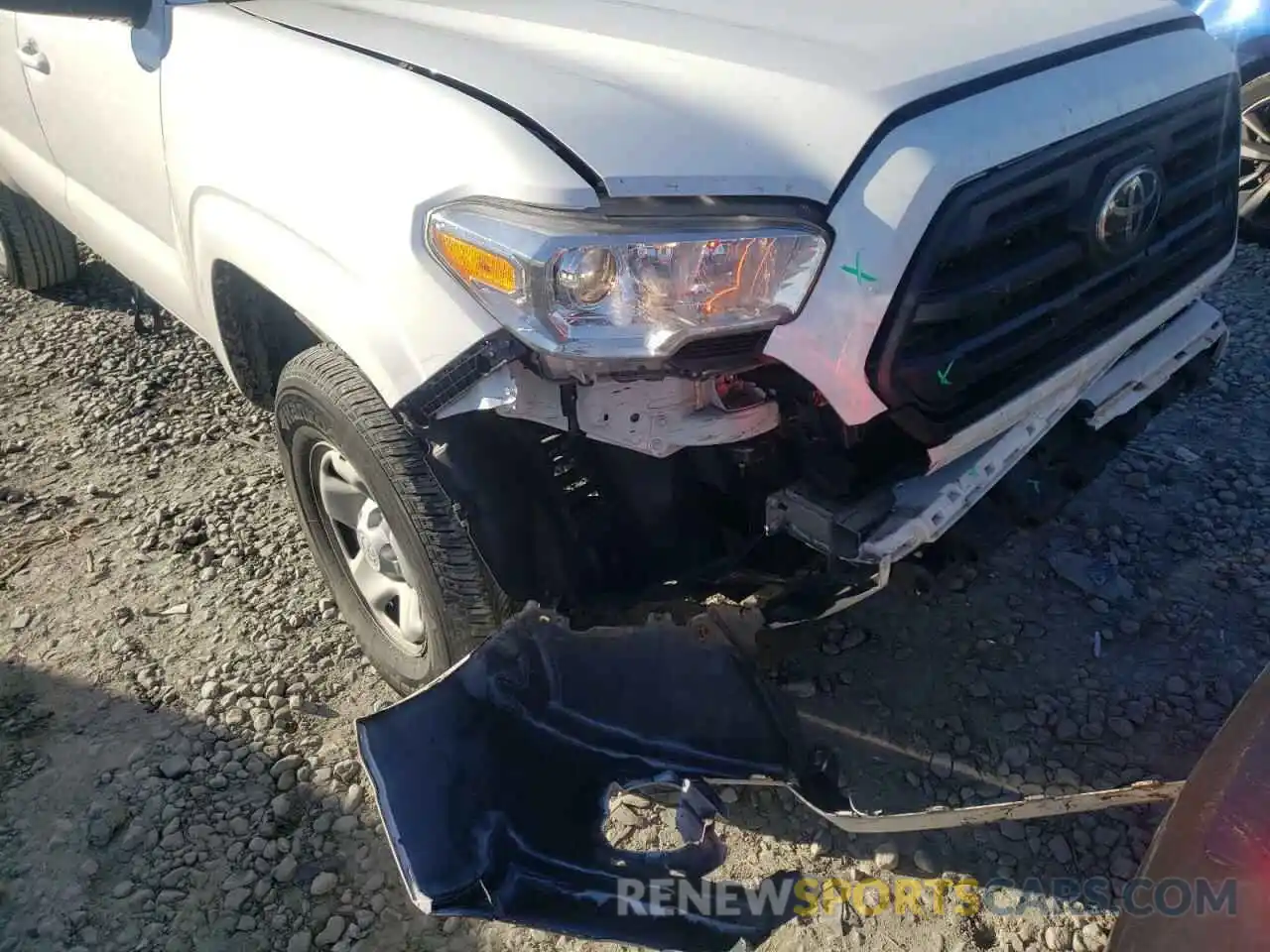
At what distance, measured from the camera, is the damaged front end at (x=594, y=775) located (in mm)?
1800

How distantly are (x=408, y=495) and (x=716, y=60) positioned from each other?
1.05 metres

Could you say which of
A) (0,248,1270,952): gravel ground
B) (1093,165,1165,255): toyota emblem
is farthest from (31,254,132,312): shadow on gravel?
(1093,165,1165,255): toyota emblem

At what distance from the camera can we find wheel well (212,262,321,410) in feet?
8.40

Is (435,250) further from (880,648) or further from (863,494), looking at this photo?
(880,648)

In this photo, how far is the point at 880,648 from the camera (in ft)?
8.99

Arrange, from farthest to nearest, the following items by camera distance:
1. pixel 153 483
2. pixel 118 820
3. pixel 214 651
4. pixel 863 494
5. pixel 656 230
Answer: pixel 153 483 < pixel 214 651 < pixel 118 820 < pixel 863 494 < pixel 656 230

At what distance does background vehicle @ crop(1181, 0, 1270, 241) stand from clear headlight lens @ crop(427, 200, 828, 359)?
386cm

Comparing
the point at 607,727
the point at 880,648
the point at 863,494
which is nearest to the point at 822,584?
the point at 863,494

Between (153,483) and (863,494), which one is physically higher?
(863,494)

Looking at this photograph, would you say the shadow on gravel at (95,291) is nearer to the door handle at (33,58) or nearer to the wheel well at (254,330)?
the door handle at (33,58)

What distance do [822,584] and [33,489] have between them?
9.88ft

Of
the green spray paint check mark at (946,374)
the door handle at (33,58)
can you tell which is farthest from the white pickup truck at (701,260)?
the door handle at (33,58)

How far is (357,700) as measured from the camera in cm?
271

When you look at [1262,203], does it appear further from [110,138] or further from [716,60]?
[110,138]
